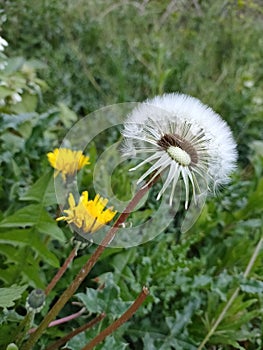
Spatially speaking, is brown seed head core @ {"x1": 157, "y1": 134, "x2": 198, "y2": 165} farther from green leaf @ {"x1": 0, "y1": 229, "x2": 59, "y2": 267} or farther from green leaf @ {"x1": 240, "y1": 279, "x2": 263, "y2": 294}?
green leaf @ {"x1": 240, "y1": 279, "x2": 263, "y2": 294}

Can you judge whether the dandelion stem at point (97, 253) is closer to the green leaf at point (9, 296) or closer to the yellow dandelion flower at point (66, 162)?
the green leaf at point (9, 296)

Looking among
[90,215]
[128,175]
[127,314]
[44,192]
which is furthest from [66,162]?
[128,175]

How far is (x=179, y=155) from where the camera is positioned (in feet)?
2.59

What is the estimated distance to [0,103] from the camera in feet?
5.41

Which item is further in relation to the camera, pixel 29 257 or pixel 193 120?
pixel 29 257

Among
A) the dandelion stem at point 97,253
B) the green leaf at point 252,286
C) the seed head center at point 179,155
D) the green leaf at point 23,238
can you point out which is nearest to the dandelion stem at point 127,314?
the dandelion stem at point 97,253

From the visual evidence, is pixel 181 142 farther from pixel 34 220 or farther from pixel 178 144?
pixel 34 220

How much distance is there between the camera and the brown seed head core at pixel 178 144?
0.80 meters

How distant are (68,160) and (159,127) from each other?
0.41 meters

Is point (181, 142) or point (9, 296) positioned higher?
point (181, 142)

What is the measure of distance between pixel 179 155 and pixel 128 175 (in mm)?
934

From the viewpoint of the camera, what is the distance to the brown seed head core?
80 cm

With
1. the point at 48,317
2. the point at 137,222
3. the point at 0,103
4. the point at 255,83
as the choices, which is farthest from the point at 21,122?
the point at 255,83

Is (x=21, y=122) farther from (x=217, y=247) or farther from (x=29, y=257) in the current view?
(x=217, y=247)
